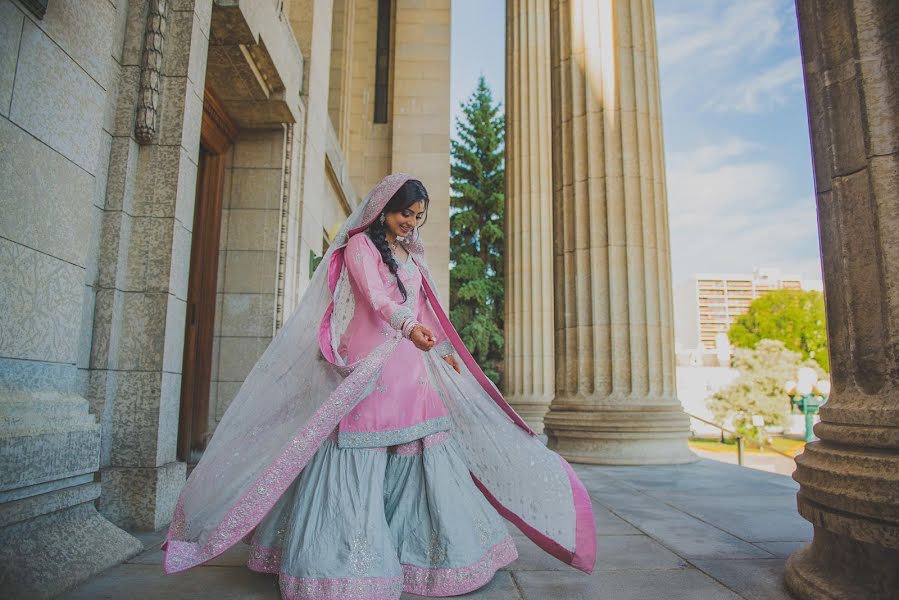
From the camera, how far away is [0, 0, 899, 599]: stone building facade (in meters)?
2.38

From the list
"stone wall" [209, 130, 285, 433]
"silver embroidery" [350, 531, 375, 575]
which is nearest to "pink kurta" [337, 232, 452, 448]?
"silver embroidery" [350, 531, 375, 575]

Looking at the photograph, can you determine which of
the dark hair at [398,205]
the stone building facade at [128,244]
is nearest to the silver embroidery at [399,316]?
the dark hair at [398,205]

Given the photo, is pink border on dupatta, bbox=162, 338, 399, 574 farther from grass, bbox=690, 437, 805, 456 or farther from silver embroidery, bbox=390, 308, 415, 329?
grass, bbox=690, 437, 805, 456

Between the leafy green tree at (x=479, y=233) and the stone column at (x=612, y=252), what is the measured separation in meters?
15.8

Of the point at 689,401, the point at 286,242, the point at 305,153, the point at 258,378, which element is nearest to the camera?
the point at 258,378

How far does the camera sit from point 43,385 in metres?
2.68

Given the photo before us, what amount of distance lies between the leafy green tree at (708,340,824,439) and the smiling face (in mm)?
34747

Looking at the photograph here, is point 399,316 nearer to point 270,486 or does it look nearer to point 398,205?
point 398,205

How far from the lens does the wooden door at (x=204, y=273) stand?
5.75 metres

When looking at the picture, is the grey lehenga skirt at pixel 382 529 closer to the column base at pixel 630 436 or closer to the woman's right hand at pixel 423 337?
the woman's right hand at pixel 423 337

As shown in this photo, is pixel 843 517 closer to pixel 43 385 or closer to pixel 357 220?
pixel 357 220

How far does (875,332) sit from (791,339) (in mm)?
59032

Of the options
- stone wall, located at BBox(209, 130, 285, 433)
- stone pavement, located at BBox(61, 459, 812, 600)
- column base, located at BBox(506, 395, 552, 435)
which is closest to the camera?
stone pavement, located at BBox(61, 459, 812, 600)

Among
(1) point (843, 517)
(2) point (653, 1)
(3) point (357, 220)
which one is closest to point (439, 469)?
(3) point (357, 220)
